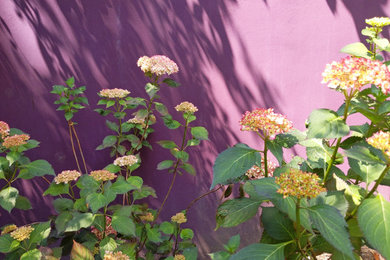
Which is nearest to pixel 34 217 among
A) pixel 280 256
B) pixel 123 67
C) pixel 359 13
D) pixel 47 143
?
pixel 47 143

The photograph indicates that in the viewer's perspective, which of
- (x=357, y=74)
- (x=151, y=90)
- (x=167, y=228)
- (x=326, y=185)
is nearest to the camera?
(x=357, y=74)

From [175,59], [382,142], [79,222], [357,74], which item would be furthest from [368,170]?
[175,59]

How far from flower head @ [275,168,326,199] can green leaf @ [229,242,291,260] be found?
0.26m

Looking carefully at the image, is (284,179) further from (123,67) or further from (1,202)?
(123,67)

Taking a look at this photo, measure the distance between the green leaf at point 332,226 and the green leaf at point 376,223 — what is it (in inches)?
3.6

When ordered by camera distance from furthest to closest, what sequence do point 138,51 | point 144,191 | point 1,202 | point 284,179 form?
1. point 138,51
2. point 144,191
3. point 1,202
4. point 284,179

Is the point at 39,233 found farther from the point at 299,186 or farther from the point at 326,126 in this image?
the point at 326,126

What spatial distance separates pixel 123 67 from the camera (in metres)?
2.68

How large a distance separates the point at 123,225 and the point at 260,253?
2.65 ft

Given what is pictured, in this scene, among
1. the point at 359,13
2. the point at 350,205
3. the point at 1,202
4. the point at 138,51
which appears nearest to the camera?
the point at 350,205

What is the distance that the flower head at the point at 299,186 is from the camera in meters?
1.05

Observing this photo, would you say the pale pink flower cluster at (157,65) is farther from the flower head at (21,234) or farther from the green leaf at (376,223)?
the green leaf at (376,223)

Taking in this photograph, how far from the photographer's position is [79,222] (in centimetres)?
164

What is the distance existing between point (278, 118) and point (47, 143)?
2.22 meters
